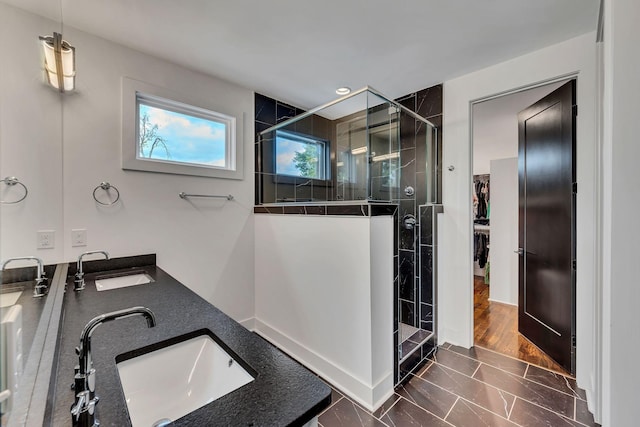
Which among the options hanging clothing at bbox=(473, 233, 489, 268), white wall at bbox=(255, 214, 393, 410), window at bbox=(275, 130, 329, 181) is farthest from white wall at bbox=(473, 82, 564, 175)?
white wall at bbox=(255, 214, 393, 410)

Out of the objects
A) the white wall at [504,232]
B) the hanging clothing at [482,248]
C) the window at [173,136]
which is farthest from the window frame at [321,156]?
the hanging clothing at [482,248]

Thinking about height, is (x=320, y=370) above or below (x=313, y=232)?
below

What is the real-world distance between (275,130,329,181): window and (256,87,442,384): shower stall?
0.01 m

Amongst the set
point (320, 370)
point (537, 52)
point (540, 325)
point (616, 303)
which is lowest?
point (320, 370)

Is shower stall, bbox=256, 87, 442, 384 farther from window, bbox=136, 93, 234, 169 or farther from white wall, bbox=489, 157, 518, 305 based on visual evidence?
white wall, bbox=489, 157, 518, 305

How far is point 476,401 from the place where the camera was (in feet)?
5.83

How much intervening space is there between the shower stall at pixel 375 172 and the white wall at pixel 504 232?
168cm

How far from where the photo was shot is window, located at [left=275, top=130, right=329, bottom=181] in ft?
9.37

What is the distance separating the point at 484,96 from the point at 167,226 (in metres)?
2.99

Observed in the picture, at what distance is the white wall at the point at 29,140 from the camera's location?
52.2 inches

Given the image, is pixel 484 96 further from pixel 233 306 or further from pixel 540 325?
pixel 233 306

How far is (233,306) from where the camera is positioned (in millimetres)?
2686

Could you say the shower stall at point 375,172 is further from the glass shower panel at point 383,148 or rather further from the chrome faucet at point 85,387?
the chrome faucet at point 85,387

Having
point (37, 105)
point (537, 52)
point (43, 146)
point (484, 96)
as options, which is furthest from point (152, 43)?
point (537, 52)
